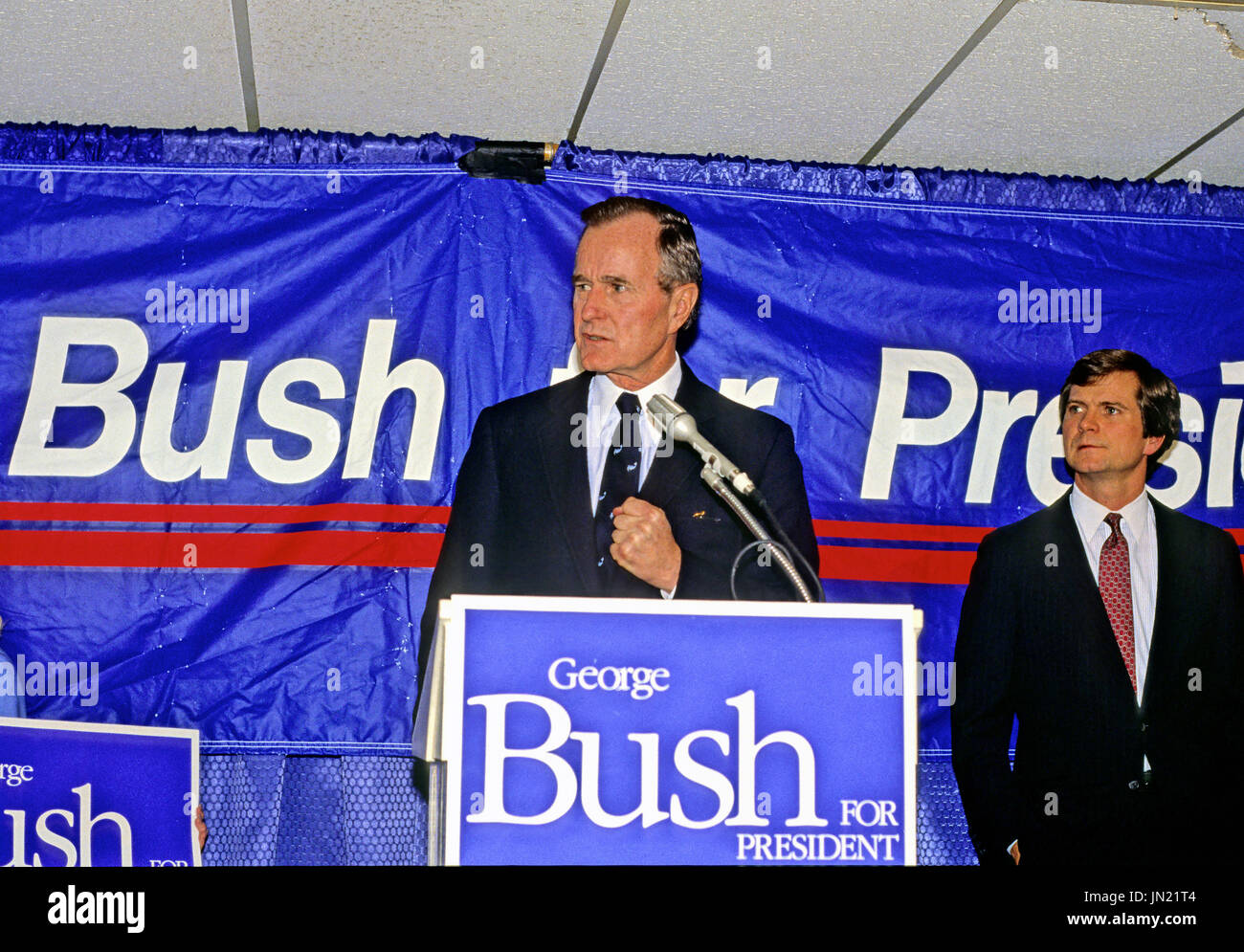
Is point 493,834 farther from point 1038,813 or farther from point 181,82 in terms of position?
point 181,82

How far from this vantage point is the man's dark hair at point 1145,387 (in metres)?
3.11

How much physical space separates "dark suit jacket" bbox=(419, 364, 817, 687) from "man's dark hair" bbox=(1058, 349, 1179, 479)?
74 cm

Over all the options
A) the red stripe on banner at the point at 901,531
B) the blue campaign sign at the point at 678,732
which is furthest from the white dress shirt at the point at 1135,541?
the blue campaign sign at the point at 678,732

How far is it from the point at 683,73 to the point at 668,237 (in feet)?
1.23

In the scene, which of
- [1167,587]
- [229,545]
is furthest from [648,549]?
[1167,587]

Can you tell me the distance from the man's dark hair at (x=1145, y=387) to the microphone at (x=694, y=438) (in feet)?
4.37

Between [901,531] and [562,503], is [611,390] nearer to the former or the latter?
[562,503]

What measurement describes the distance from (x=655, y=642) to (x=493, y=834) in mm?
292

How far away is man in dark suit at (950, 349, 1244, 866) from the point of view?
286 cm

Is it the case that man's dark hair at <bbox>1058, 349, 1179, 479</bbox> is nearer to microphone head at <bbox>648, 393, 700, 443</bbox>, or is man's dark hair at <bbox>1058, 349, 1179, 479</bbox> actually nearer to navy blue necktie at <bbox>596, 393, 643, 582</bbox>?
navy blue necktie at <bbox>596, 393, 643, 582</bbox>

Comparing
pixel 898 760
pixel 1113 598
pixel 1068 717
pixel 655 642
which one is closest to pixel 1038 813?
pixel 1068 717

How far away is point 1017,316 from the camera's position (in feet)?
10.2

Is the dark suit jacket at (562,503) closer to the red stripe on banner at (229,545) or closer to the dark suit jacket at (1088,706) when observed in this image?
the red stripe on banner at (229,545)

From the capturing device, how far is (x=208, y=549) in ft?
9.27
